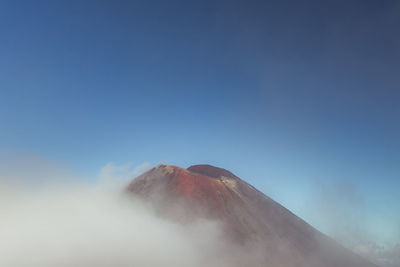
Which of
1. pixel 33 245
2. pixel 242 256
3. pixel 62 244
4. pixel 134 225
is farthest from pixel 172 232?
pixel 33 245

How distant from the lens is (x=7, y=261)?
31.6 meters

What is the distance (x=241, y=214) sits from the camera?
56344 millimetres

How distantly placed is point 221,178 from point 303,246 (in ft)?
85.2

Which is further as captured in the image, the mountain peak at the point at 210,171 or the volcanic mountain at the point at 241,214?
the mountain peak at the point at 210,171

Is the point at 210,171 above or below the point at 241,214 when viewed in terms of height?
above

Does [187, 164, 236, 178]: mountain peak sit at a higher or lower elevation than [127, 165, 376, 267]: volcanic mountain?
higher

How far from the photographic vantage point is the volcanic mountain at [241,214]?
5056cm

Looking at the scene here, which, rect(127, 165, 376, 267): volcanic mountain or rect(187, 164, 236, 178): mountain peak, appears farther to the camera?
rect(187, 164, 236, 178): mountain peak

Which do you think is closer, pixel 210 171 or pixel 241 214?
pixel 241 214

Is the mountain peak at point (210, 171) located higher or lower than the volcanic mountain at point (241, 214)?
higher

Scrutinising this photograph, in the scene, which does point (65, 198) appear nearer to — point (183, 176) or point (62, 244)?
point (62, 244)

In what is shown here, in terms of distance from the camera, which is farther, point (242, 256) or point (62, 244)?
point (242, 256)

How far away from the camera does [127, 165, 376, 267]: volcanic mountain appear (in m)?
50.6

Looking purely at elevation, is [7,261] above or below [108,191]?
below
